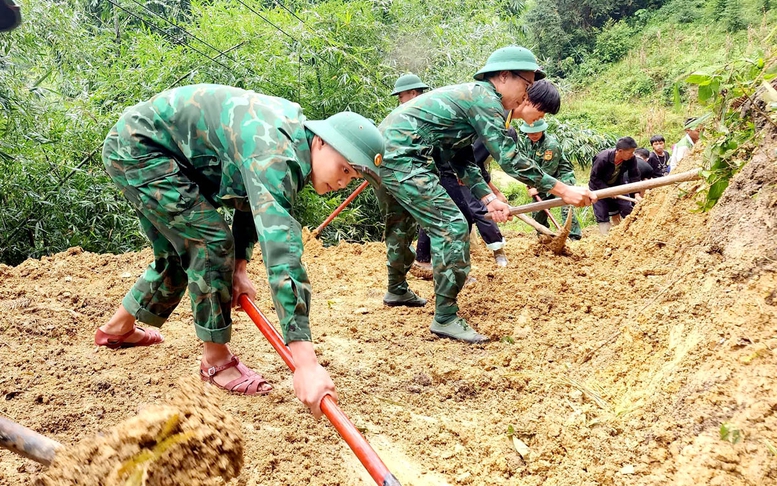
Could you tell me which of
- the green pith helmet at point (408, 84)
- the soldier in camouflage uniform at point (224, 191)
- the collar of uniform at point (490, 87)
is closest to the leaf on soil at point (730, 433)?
the soldier in camouflage uniform at point (224, 191)

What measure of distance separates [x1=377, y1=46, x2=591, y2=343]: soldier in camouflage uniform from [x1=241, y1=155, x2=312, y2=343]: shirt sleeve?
5.50 ft

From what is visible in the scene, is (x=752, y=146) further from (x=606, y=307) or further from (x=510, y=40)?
(x=510, y=40)

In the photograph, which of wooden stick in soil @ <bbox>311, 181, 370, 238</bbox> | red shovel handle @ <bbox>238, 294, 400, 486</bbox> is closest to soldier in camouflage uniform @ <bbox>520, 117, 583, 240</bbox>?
wooden stick in soil @ <bbox>311, 181, 370, 238</bbox>

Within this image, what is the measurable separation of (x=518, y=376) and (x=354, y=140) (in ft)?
5.09

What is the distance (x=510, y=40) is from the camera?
469 inches

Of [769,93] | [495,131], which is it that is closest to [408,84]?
[495,131]

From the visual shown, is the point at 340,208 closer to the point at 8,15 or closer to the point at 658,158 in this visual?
the point at 8,15

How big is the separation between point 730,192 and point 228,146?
2933 mm

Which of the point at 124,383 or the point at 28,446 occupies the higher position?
the point at 28,446

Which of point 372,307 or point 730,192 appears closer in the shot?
point 730,192

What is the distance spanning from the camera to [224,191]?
7.82ft

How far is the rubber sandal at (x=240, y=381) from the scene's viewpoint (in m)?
2.79

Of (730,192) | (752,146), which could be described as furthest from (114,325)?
(752,146)

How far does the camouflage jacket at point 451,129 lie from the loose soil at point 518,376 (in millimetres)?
1083
